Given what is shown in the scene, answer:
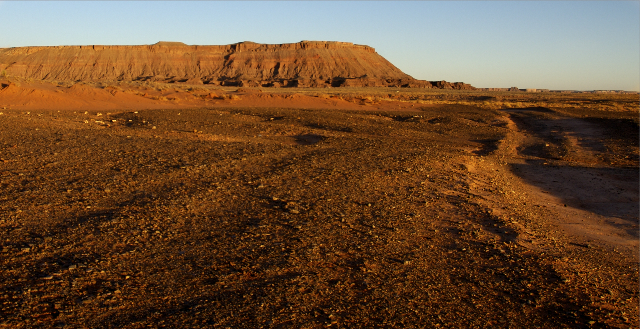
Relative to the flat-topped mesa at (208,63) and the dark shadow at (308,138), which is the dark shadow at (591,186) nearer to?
Answer: the dark shadow at (308,138)

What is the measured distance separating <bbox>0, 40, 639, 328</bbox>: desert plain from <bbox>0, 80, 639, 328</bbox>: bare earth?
0.9 inches

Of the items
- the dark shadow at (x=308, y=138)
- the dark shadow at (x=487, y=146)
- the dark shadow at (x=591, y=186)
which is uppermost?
the dark shadow at (x=308, y=138)

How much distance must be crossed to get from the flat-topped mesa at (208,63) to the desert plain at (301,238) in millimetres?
94877

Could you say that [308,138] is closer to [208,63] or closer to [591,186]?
[591,186]

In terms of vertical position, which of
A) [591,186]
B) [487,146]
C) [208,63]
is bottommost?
[591,186]

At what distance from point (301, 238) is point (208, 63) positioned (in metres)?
117

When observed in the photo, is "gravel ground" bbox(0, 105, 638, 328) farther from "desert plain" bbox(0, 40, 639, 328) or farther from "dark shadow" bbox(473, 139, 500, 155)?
"dark shadow" bbox(473, 139, 500, 155)

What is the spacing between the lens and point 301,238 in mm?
5633

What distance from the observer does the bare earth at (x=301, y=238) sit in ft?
13.3

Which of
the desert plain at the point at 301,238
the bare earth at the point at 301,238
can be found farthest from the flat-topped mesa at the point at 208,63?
the desert plain at the point at 301,238

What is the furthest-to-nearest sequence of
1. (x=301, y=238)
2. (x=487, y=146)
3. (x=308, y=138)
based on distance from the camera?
(x=487, y=146)
(x=308, y=138)
(x=301, y=238)

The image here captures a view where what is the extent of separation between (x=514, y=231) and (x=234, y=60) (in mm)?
116394

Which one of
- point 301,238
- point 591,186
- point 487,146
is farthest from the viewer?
point 487,146

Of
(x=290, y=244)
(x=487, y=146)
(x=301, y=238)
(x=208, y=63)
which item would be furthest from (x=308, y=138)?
(x=208, y=63)
